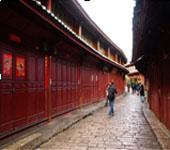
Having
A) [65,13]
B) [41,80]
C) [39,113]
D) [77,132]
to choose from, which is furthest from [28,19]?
[65,13]

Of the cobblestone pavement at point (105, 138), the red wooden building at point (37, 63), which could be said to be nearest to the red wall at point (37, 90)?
the red wooden building at point (37, 63)

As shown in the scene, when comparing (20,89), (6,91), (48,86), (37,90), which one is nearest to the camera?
(6,91)

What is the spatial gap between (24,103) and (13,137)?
1.10 metres

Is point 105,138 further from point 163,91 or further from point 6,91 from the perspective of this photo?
point 6,91

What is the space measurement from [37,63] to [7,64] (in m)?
1.61

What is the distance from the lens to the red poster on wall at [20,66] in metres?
5.61

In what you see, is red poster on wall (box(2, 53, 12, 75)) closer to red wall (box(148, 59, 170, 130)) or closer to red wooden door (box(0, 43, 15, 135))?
red wooden door (box(0, 43, 15, 135))

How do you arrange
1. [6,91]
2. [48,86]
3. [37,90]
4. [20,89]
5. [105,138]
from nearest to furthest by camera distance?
[6,91], [20,89], [105,138], [37,90], [48,86]

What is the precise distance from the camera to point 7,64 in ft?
17.0

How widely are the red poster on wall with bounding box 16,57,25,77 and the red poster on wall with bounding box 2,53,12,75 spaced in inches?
12.9

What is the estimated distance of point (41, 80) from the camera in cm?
699

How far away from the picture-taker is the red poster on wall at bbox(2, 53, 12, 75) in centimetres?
501

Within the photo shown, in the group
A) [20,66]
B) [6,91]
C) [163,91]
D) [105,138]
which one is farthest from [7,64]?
[163,91]

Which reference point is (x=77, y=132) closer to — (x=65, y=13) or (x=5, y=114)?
(x=5, y=114)
